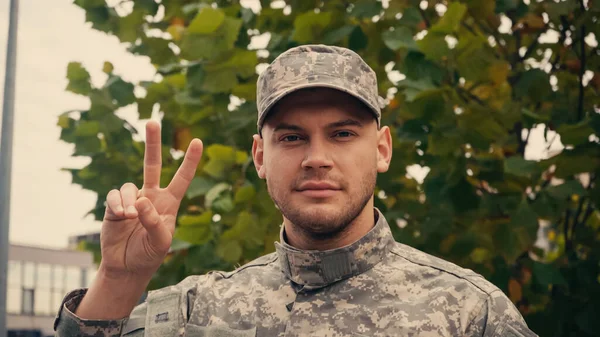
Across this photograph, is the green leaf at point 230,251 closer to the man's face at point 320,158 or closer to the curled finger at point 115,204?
the man's face at point 320,158

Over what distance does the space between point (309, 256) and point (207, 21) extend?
10.2ft

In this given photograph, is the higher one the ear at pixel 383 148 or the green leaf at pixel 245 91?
the ear at pixel 383 148

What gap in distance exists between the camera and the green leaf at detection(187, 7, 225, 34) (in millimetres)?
5688

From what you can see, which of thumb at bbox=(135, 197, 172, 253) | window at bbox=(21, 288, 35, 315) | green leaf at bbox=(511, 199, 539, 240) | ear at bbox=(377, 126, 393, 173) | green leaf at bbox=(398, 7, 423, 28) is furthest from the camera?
window at bbox=(21, 288, 35, 315)

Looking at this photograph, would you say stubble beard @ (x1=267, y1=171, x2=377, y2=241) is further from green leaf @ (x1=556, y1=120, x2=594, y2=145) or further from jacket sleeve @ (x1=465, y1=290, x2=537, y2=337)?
green leaf @ (x1=556, y1=120, x2=594, y2=145)

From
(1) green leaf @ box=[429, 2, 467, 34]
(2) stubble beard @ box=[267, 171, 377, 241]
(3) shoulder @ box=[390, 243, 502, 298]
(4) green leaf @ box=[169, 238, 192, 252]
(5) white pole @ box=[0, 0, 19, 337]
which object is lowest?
(5) white pole @ box=[0, 0, 19, 337]

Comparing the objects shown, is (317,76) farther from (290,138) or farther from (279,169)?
(279,169)

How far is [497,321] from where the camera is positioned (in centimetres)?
273

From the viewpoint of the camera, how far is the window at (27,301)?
201 ft

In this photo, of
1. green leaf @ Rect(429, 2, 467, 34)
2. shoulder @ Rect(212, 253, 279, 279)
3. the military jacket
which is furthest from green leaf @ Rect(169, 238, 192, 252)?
the military jacket

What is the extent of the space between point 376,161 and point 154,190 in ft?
2.69

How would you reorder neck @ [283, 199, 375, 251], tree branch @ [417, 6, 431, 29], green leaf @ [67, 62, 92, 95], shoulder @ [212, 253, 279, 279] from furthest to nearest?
1. green leaf @ [67, 62, 92, 95]
2. tree branch @ [417, 6, 431, 29]
3. shoulder @ [212, 253, 279, 279]
4. neck @ [283, 199, 375, 251]

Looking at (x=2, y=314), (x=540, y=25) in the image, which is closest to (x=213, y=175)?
(x=540, y=25)

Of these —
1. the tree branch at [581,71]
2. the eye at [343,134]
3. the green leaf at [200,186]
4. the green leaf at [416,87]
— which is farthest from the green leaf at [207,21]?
the eye at [343,134]
